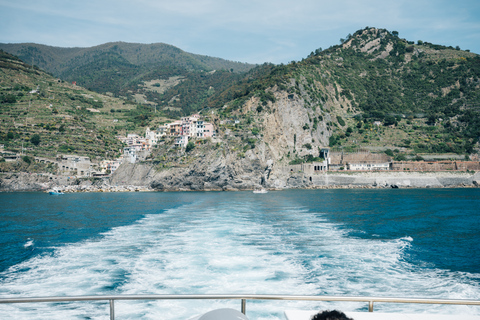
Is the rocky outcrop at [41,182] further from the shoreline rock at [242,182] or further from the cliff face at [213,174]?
the cliff face at [213,174]

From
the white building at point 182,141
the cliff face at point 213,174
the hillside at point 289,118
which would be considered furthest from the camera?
the white building at point 182,141

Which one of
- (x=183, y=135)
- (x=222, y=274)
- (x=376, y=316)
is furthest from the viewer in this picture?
(x=183, y=135)

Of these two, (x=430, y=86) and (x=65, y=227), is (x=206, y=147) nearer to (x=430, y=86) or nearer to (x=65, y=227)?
(x=65, y=227)

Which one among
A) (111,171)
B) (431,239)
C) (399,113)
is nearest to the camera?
(431,239)

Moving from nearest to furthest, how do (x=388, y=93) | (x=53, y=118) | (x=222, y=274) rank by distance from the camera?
(x=222, y=274) < (x=53, y=118) < (x=388, y=93)

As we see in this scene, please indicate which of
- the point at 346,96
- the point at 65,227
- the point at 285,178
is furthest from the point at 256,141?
the point at 65,227

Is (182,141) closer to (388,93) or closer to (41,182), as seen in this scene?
(41,182)

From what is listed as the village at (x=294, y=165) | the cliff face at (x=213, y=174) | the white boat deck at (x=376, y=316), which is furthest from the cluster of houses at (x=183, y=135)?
the white boat deck at (x=376, y=316)

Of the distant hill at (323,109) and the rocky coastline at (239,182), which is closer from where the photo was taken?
the rocky coastline at (239,182)

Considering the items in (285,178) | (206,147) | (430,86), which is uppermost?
(430,86)

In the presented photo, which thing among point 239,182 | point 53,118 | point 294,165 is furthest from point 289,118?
point 53,118

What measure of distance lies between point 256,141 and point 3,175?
203ft

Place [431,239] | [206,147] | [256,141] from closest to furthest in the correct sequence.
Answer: [431,239] → [206,147] → [256,141]

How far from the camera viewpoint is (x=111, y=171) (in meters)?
91.3
